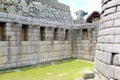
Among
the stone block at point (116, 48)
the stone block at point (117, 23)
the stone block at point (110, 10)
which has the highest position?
the stone block at point (110, 10)

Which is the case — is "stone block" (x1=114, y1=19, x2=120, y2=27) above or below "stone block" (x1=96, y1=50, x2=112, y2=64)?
above

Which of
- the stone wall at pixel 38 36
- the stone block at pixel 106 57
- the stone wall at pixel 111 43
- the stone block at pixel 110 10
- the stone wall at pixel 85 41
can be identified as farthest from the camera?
the stone wall at pixel 85 41

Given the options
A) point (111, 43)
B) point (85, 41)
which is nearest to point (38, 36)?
point (85, 41)

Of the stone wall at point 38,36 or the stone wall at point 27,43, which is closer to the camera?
the stone wall at point 27,43

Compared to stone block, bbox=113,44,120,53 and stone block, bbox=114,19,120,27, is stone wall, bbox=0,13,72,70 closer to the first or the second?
stone block, bbox=114,19,120,27

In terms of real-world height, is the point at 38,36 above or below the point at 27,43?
above

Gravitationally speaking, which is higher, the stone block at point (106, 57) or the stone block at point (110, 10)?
the stone block at point (110, 10)

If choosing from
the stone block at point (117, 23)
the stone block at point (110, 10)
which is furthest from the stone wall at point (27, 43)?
the stone block at point (117, 23)

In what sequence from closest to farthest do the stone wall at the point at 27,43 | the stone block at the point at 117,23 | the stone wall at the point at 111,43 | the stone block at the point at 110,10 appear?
the stone wall at the point at 111,43
the stone block at the point at 117,23
the stone block at the point at 110,10
the stone wall at the point at 27,43

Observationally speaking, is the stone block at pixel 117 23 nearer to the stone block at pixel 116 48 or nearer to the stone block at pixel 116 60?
the stone block at pixel 116 48

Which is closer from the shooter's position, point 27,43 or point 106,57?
point 106,57

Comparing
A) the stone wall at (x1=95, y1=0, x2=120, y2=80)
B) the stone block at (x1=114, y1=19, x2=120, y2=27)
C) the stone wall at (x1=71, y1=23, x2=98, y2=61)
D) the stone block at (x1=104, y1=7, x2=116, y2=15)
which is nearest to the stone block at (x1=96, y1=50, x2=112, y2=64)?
the stone wall at (x1=95, y1=0, x2=120, y2=80)

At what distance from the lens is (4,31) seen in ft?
34.8

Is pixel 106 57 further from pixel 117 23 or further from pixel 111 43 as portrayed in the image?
pixel 117 23
